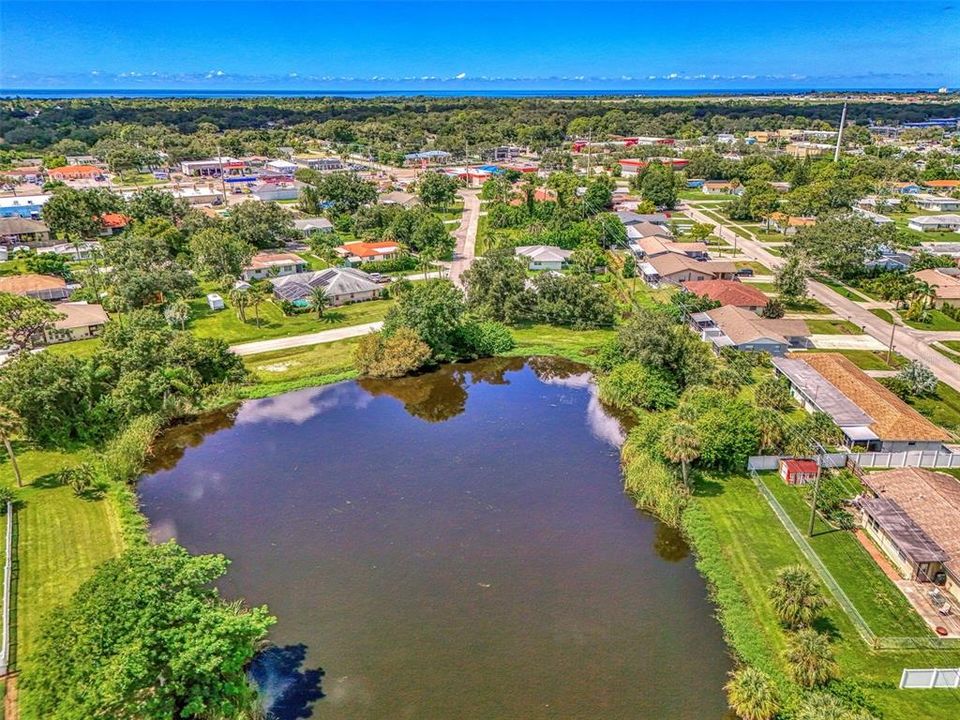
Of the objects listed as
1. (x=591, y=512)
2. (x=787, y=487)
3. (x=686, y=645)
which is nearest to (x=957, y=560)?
(x=787, y=487)

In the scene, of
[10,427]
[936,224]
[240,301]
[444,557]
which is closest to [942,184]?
[936,224]

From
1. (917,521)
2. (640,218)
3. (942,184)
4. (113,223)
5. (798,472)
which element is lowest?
(798,472)

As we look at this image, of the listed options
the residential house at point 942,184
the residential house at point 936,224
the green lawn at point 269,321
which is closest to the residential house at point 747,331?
the green lawn at point 269,321

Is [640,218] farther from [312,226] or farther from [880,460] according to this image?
[880,460]

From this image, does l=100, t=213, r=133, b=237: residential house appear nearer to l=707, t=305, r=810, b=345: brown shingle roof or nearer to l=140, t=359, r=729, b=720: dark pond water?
l=140, t=359, r=729, b=720: dark pond water

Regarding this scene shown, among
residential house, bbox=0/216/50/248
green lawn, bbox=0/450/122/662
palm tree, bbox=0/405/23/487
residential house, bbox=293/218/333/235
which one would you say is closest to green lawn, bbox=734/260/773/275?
residential house, bbox=293/218/333/235
